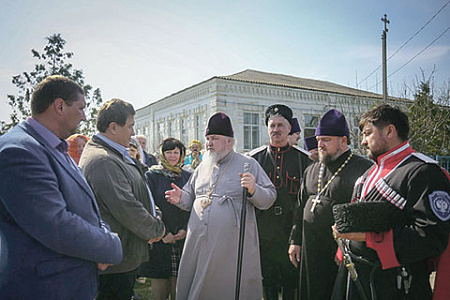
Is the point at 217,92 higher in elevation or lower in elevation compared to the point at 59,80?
higher

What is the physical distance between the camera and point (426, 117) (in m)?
10.3

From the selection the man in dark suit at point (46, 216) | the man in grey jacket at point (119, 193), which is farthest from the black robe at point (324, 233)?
the man in dark suit at point (46, 216)

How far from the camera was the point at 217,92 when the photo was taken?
51.9ft

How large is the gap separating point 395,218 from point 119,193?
2022mm

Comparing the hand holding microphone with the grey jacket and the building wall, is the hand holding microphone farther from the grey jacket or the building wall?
the building wall

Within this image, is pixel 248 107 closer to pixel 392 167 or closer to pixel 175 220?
pixel 175 220

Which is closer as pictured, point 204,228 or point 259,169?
point 204,228

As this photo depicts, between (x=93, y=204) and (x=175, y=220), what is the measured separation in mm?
1946

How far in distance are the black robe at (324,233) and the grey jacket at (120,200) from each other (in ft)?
4.95

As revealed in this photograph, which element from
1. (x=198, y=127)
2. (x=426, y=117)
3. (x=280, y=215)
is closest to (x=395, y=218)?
(x=280, y=215)

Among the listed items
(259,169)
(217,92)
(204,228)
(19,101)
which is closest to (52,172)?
(204,228)

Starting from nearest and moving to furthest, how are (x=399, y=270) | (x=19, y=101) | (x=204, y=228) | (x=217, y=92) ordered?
1. (x=399, y=270)
2. (x=204, y=228)
3. (x=19, y=101)
4. (x=217, y=92)

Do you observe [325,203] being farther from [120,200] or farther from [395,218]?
[120,200]

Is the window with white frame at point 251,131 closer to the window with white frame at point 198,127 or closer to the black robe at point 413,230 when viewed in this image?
the window with white frame at point 198,127
